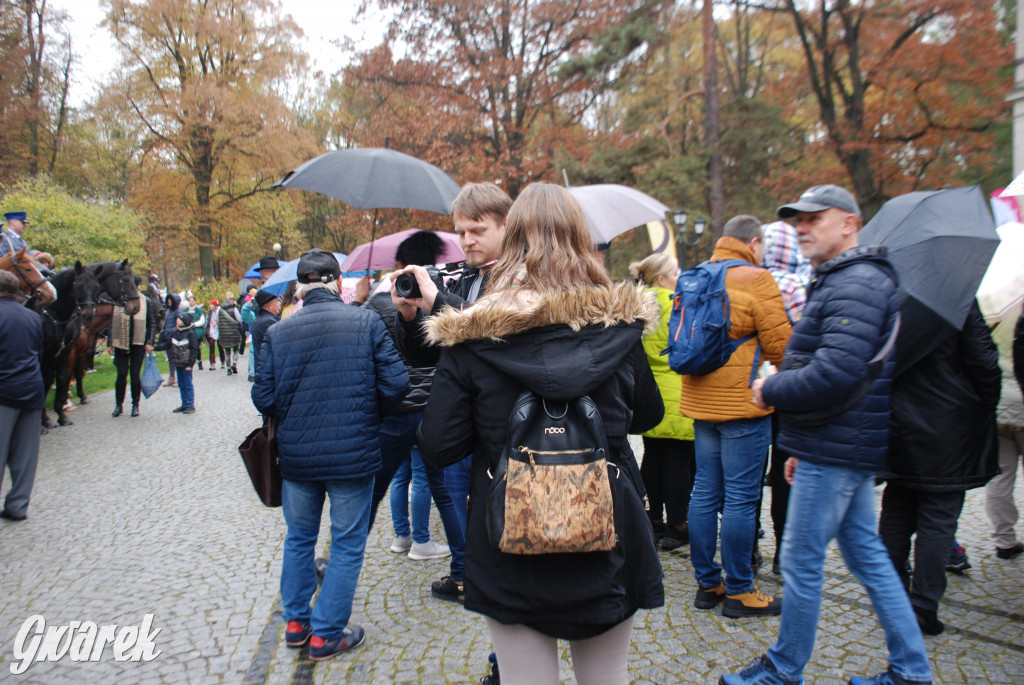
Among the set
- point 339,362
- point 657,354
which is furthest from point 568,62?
point 339,362

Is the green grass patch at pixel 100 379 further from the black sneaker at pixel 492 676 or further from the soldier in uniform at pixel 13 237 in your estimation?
the black sneaker at pixel 492 676

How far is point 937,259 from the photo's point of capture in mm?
2719

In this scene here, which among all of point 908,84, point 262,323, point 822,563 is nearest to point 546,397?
point 822,563

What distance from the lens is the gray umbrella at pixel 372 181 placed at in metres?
3.71

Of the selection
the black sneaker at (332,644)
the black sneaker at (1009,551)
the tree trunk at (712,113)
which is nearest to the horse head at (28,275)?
the black sneaker at (332,644)

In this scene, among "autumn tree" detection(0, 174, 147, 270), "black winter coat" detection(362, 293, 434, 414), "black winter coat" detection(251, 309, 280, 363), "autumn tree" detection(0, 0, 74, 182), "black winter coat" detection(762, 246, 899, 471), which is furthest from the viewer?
"autumn tree" detection(0, 0, 74, 182)

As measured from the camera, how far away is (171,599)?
12.9 ft

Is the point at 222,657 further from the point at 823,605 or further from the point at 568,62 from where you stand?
the point at 568,62

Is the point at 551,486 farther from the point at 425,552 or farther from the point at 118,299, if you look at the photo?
the point at 118,299

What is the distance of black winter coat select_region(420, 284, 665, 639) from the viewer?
1.78 m

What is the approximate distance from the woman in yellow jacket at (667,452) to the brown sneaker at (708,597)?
2.78ft

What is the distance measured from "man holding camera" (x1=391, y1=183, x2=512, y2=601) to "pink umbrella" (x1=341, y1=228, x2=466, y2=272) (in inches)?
35.9

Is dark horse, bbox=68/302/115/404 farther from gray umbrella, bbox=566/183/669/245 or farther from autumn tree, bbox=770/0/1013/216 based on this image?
autumn tree, bbox=770/0/1013/216

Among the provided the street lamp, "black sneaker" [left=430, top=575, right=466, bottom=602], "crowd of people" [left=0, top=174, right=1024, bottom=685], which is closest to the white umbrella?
"crowd of people" [left=0, top=174, right=1024, bottom=685]
